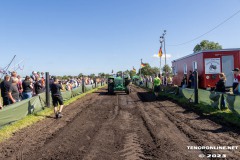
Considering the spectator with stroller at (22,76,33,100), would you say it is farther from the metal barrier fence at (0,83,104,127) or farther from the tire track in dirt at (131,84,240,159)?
the tire track in dirt at (131,84,240,159)

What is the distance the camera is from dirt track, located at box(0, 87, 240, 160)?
5273 millimetres

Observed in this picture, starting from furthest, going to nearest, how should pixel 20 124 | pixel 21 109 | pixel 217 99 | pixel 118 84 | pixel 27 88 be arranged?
pixel 118 84
pixel 27 88
pixel 217 99
pixel 21 109
pixel 20 124

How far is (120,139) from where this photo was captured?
643 centimetres

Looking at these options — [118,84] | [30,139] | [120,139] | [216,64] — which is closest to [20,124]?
[30,139]

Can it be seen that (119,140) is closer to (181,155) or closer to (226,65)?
(181,155)

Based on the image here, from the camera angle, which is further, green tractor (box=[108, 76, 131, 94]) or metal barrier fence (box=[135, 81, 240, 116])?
green tractor (box=[108, 76, 131, 94])

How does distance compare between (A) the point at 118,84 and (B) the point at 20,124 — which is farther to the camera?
(A) the point at 118,84

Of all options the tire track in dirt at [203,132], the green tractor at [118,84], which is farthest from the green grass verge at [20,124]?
the green tractor at [118,84]

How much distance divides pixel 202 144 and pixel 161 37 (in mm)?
36987

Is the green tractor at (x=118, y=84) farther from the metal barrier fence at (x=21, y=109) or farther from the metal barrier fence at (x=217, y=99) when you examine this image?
the metal barrier fence at (x=21, y=109)

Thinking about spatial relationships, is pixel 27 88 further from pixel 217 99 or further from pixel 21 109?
pixel 217 99

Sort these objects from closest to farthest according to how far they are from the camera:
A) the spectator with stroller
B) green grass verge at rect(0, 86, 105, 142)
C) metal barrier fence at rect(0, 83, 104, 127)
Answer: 1. green grass verge at rect(0, 86, 105, 142)
2. metal barrier fence at rect(0, 83, 104, 127)
3. the spectator with stroller

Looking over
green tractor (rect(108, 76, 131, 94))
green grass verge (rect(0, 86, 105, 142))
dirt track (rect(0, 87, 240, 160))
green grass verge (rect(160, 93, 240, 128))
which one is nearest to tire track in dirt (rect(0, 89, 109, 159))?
dirt track (rect(0, 87, 240, 160))

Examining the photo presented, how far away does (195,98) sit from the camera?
12906 millimetres
